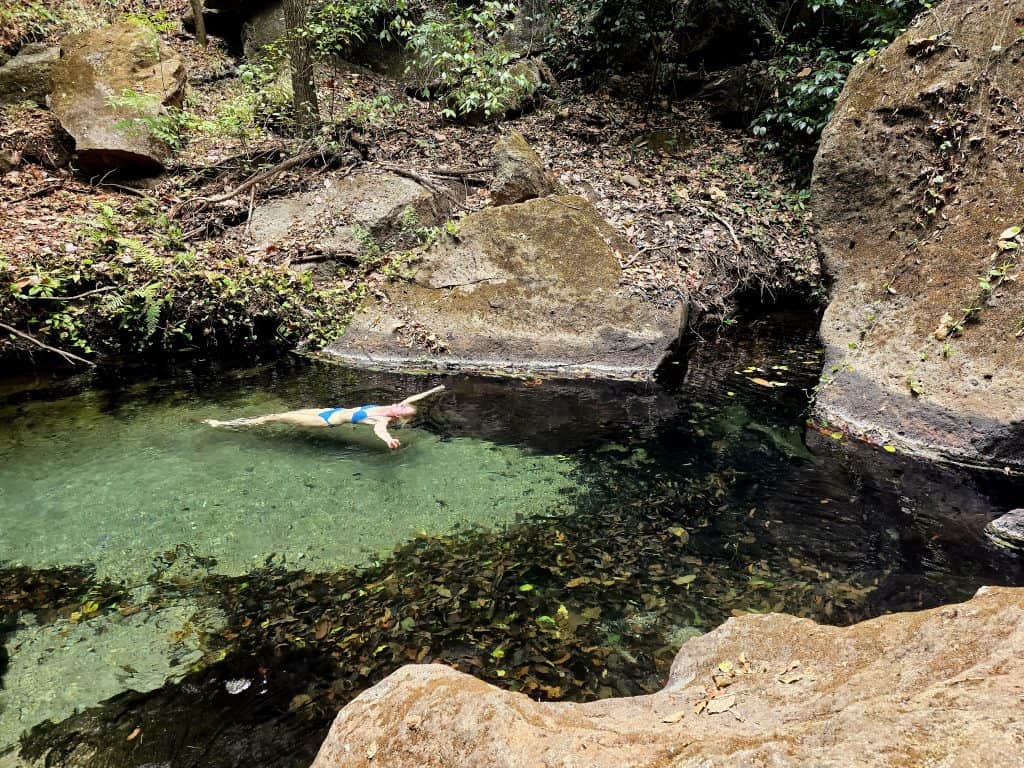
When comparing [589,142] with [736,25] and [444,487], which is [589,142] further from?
[444,487]

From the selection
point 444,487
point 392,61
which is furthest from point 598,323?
point 392,61

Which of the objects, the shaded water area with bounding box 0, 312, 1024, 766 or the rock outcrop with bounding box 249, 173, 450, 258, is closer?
the shaded water area with bounding box 0, 312, 1024, 766

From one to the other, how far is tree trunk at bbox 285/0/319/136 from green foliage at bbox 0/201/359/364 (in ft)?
10.7

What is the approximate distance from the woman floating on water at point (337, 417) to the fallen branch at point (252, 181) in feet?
14.7

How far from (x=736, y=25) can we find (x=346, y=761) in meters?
14.4

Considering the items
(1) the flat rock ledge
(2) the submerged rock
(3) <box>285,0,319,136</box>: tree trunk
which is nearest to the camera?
(1) the flat rock ledge

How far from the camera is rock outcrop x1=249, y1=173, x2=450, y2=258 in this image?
8.58 meters

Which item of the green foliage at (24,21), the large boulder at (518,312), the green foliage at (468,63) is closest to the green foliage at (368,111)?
the green foliage at (468,63)

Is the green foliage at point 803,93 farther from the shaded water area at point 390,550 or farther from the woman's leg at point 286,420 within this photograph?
the woman's leg at point 286,420

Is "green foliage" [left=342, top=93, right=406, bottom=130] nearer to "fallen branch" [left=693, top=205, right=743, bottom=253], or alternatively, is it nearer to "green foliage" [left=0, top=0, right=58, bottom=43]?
"green foliage" [left=0, top=0, right=58, bottom=43]

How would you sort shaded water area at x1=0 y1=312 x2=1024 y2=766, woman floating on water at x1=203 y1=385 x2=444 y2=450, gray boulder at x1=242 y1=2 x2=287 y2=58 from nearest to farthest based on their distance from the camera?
1. shaded water area at x1=0 y1=312 x2=1024 y2=766
2. woman floating on water at x1=203 y1=385 x2=444 y2=450
3. gray boulder at x1=242 y1=2 x2=287 y2=58

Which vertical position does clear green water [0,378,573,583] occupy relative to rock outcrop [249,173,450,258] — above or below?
below

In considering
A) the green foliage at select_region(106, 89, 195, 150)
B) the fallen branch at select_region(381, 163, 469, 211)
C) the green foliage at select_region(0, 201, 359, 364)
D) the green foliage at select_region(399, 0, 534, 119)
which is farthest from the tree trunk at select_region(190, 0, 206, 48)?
the fallen branch at select_region(381, 163, 469, 211)

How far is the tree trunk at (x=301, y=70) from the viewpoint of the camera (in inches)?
364
